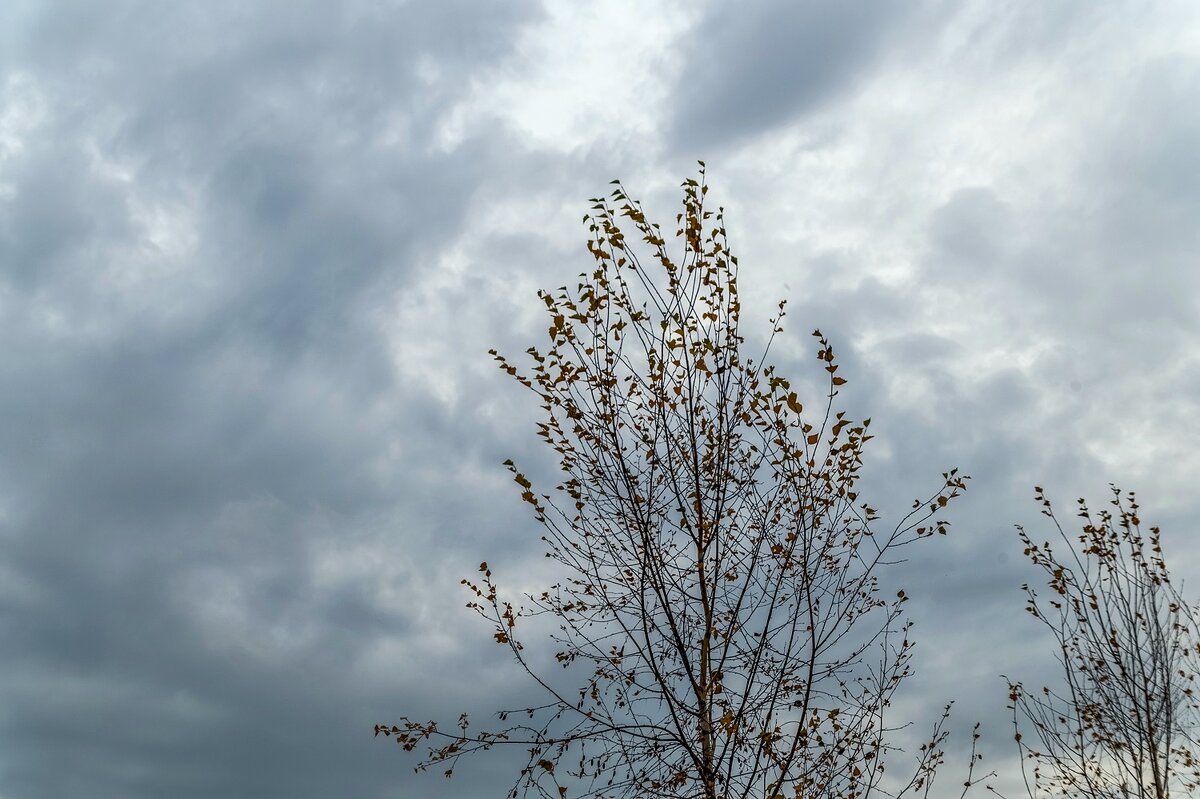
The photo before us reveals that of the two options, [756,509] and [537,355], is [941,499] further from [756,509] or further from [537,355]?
[537,355]

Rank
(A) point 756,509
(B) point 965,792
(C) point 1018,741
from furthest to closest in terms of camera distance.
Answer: (C) point 1018,741 < (B) point 965,792 < (A) point 756,509

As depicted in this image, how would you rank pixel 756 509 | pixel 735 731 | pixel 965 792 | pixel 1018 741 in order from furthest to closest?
pixel 1018 741, pixel 965 792, pixel 756 509, pixel 735 731

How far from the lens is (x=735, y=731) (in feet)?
26.8

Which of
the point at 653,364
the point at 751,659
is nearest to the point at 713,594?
the point at 751,659

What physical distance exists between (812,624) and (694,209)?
376 cm

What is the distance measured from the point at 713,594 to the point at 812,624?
872 millimetres

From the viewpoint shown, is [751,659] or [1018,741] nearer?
[751,659]

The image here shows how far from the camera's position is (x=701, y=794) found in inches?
321

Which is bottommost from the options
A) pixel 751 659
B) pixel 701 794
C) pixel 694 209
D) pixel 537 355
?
pixel 701 794

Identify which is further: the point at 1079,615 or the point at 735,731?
the point at 1079,615

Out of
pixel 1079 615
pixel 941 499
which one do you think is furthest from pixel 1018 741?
pixel 941 499

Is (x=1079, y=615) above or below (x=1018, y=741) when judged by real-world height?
above

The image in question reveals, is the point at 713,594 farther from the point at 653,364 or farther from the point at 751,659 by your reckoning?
the point at 653,364

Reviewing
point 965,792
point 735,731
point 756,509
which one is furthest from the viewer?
point 965,792
